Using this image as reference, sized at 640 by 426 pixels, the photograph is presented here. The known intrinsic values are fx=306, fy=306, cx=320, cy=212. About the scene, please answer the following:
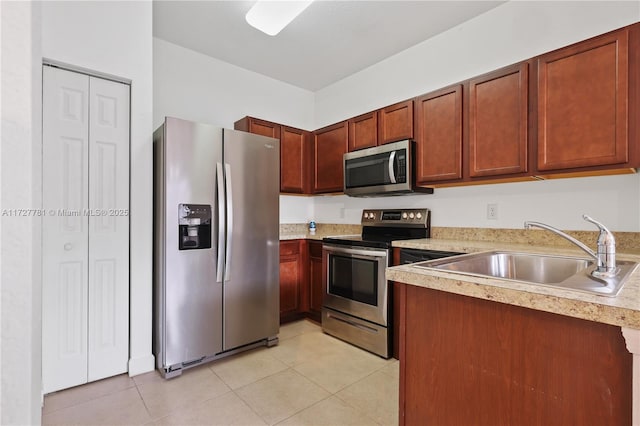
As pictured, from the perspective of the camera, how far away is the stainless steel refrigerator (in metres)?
2.12

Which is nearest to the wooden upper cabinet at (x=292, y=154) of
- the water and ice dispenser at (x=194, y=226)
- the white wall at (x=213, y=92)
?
the white wall at (x=213, y=92)

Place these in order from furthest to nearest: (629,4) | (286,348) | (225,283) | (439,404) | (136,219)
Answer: (286,348) < (225,283) < (136,219) < (629,4) < (439,404)

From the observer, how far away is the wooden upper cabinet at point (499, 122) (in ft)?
6.66

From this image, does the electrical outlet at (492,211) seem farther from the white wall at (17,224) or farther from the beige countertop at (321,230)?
the white wall at (17,224)

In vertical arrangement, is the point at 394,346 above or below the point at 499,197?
below

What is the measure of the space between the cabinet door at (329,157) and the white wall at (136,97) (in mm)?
1789

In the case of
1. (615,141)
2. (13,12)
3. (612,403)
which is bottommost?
(612,403)

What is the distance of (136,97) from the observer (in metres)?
2.20

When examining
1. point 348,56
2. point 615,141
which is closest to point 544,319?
point 615,141

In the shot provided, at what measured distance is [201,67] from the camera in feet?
10.4

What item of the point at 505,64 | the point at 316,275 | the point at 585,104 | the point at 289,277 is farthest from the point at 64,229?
the point at 505,64

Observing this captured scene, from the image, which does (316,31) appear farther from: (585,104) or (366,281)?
(366,281)

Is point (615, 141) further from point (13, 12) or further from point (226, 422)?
point (226, 422)

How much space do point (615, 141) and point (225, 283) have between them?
8.57 feet
